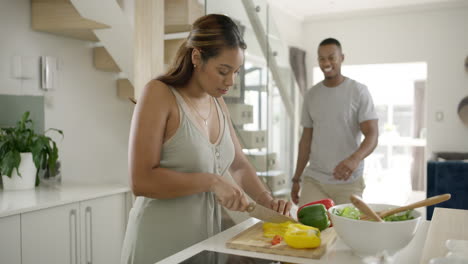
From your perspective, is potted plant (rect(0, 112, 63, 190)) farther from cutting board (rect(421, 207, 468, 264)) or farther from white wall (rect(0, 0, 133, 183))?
cutting board (rect(421, 207, 468, 264))

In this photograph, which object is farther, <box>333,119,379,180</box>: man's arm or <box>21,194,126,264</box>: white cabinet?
<box>333,119,379,180</box>: man's arm

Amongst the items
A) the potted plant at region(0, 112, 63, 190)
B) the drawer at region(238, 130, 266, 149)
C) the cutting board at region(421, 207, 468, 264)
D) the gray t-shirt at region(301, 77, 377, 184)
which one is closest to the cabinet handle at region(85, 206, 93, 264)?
the potted plant at region(0, 112, 63, 190)

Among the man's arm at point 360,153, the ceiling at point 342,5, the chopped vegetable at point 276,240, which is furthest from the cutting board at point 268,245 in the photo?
the ceiling at point 342,5

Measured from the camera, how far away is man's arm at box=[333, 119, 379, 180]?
2.49 m

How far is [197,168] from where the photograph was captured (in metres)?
1.38

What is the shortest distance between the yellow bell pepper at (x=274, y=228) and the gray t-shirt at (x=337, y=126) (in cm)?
140

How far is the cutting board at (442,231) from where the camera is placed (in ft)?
3.56

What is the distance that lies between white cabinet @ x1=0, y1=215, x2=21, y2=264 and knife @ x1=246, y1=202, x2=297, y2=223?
1.43 metres

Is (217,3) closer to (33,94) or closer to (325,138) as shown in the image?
(325,138)

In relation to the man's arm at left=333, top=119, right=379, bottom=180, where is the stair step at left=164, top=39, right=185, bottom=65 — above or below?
above

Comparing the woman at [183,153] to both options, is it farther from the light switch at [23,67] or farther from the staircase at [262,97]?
the light switch at [23,67]

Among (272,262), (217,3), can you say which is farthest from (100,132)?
(272,262)

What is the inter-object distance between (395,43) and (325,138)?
4459 millimetres

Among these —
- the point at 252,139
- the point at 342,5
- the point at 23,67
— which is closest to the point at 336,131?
the point at 252,139
